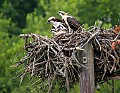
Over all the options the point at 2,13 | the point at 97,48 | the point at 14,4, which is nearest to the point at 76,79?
the point at 97,48

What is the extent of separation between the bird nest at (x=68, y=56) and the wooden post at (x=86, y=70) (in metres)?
0.05

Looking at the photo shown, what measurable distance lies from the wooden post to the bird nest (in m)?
0.05

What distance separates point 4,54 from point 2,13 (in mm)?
4397

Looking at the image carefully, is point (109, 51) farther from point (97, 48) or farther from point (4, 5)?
point (4, 5)

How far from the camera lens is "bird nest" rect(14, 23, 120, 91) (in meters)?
5.18

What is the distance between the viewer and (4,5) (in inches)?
958

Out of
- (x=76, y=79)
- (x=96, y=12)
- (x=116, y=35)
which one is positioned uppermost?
(x=96, y=12)

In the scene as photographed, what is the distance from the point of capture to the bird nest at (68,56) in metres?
5.18

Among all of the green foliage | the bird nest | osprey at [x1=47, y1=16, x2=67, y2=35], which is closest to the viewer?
the bird nest

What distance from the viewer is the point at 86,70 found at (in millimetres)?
5223

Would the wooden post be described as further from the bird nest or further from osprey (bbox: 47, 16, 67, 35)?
osprey (bbox: 47, 16, 67, 35)

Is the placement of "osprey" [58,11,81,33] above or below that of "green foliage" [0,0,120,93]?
below

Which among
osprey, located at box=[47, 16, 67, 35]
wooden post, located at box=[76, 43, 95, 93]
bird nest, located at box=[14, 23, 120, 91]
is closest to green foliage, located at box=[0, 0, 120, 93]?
osprey, located at box=[47, 16, 67, 35]

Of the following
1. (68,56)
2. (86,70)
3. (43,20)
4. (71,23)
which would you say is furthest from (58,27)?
(43,20)
